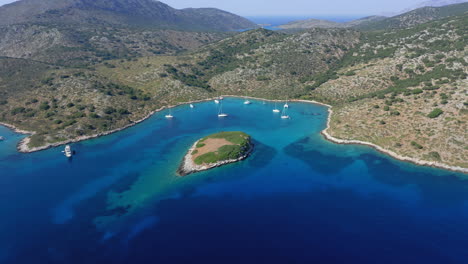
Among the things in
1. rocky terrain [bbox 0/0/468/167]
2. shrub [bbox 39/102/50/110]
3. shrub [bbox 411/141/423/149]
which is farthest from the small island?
shrub [bbox 39/102/50/110]

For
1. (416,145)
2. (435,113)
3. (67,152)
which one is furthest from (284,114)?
(67,152)

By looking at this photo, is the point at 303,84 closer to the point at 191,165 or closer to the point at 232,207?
the point at 191,165

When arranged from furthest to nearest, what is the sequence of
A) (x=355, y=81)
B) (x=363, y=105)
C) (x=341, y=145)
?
(x=355, y=81) < (x=363, y=105) < (x=341, y=145)

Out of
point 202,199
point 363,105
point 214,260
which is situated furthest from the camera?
point 363,105

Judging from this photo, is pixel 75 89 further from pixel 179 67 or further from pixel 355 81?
pixel 355 81

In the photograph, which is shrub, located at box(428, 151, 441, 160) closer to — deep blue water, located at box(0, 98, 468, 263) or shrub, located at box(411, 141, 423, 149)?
shrub, located at box(411, 141, 423, 149)

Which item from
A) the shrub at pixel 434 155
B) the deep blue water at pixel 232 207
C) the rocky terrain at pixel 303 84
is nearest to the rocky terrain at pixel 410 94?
the shrub at pixel 434 155

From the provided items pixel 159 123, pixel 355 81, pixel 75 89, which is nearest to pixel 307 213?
pixel 159 123
